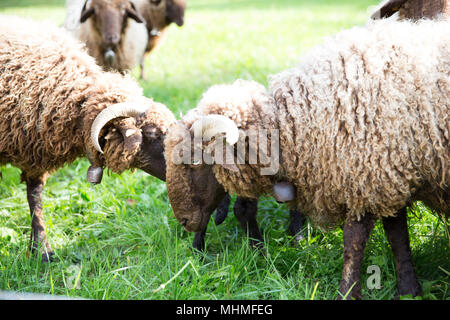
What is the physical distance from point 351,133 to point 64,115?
7.23ft

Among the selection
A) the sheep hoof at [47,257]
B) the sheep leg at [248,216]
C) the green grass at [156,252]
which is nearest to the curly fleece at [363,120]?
the green grass at [156,252]

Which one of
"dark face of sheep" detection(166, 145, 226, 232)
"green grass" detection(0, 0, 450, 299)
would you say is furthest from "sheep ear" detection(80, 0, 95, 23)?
"dark face of sheep" detection(166, 145, 226, 232)

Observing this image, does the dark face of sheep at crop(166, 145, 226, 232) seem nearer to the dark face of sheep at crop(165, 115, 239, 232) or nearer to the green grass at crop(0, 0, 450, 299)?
the dark face of sheep at crop(165, 115, 239, 232)

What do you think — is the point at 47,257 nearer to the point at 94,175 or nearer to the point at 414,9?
the point at 94,175

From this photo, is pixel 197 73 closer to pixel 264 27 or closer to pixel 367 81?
pixel 264 27

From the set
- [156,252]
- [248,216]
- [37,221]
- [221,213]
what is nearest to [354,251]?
[248,216]

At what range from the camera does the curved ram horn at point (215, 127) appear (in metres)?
2.87

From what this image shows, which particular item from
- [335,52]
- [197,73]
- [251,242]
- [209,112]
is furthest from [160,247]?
[197,73]

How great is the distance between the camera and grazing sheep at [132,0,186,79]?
7772 millimetres

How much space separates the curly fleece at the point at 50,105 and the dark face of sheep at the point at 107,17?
2.17 meters

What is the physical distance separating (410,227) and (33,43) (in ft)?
11.1

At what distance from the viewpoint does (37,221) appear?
3.93 meters

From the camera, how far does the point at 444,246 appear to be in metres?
3.28

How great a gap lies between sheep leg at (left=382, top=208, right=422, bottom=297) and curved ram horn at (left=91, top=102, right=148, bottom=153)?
2.01 m
